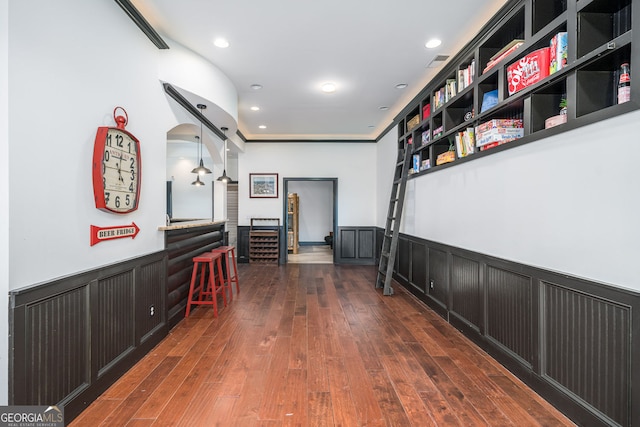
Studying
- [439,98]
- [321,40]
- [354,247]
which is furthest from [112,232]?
[354,247]

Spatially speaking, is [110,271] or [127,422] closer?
[127,422]

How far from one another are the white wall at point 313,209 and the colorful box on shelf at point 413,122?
585cm

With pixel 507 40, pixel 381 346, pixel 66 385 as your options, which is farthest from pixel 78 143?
pixel 507 40

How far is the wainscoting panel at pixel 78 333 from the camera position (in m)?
1.50

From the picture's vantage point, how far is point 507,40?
2.76m

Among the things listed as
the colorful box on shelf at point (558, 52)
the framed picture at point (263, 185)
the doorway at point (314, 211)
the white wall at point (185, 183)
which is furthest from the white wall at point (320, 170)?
the colorful box on shelf at point (558, 52)

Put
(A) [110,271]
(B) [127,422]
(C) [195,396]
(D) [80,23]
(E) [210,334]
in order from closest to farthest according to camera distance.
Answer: (B) [127,422], (D) [80,23], (C) [195,396], (A) [110,271], (E) [210,334]

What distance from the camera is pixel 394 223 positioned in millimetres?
4664

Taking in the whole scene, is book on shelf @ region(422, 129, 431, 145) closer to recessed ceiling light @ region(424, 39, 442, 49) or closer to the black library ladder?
the black library ladder

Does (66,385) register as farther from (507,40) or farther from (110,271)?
(507,40)

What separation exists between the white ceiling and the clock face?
123 cm

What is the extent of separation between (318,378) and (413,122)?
3.88m

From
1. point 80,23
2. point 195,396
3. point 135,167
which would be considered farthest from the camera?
point 135,167

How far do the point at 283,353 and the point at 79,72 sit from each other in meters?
2.54
